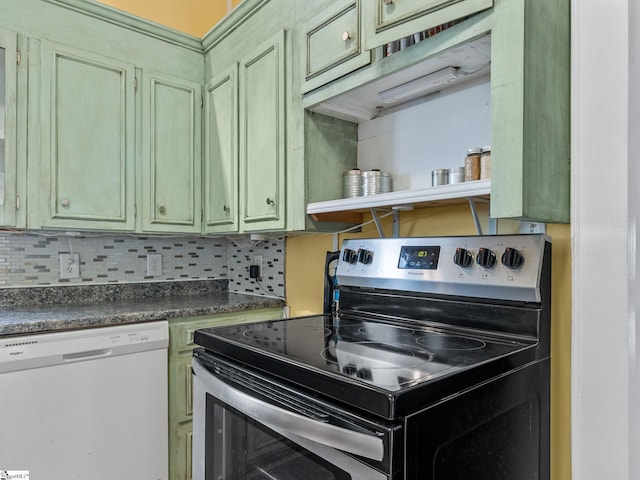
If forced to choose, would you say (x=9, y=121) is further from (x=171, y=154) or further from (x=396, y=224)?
(x=396, y=224)

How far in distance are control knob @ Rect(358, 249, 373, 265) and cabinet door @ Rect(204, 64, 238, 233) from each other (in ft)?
2.43

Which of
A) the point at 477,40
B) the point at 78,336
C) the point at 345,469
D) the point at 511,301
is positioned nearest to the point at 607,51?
the point at 477,40

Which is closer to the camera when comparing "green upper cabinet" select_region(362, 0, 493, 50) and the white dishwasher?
"green upper cabinet" select_region(362, 0, 493, 50)

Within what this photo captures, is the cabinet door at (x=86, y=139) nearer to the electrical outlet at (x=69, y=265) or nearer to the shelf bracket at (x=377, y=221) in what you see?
the electrical outlet at (x=69, y=265)

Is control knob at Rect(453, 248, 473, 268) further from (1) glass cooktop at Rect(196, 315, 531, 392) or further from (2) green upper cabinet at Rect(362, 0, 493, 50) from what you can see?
(2) green upper cabinet at Rect(362, 0, 493, 50)

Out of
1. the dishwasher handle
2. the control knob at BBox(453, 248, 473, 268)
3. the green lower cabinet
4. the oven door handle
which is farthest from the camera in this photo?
the green lower cabinet

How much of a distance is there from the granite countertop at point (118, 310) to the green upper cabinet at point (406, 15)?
136 centimetres

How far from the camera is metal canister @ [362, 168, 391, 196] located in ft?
5.18

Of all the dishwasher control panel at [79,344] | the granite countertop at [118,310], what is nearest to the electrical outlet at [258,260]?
the granite countertop at [118,310]

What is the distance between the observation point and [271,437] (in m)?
1.01

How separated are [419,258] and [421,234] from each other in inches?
8.8

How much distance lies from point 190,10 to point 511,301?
8.38 ft

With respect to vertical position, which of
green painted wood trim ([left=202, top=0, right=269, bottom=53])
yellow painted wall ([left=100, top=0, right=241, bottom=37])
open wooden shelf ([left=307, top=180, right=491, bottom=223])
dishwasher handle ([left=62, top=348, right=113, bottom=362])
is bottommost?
dishwasher handle ([left=62, top=348, right=113, bottom=362])

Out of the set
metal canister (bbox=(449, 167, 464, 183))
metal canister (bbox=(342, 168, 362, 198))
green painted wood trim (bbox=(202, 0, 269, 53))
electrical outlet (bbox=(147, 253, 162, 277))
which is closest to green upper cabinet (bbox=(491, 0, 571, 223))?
metal canister (bbox=(449, 167, 464, 183))
